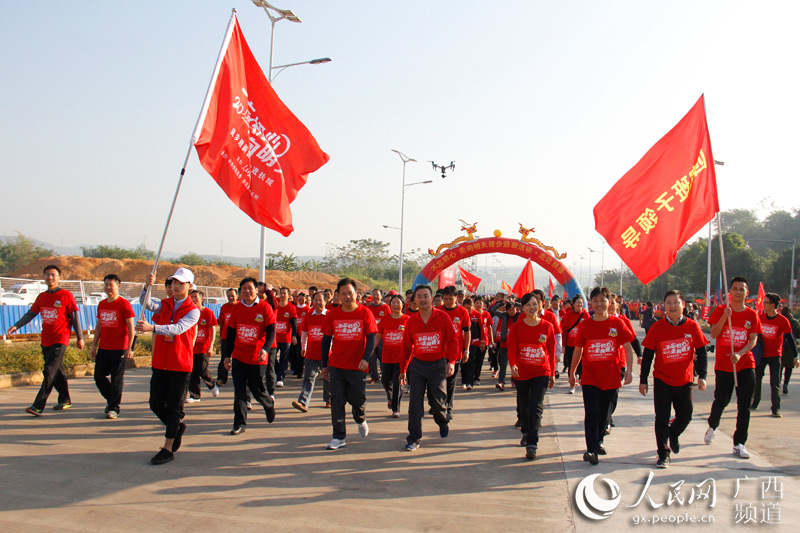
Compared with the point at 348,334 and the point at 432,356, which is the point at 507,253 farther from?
the point at 348,334

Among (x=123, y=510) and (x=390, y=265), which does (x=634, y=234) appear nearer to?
(x=123, y=510)

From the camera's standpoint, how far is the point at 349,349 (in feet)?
21.8

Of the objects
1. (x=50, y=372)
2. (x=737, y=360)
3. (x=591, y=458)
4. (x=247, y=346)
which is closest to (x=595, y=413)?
(x=591, y=458)

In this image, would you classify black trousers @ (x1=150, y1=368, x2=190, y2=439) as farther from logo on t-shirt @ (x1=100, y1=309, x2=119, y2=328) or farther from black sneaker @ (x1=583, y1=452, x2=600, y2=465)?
black sneaker @ (x1=583, y1=452, x2=600, y2=465)

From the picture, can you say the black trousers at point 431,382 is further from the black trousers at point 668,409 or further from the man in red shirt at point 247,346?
the black trousers at point 668,409

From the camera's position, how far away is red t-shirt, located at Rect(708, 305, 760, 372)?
667 centimetres

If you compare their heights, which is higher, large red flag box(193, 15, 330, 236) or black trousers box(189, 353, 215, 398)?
large red flag box(193, 15, 330, 236)

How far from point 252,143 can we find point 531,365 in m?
4.20

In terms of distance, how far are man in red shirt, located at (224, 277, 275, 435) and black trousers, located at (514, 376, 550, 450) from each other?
2.87 m

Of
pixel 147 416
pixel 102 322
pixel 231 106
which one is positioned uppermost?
pixel 231 106

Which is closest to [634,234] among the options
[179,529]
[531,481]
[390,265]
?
[531,481]

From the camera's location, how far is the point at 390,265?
3260 inches

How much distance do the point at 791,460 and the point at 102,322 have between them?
26.0 ft

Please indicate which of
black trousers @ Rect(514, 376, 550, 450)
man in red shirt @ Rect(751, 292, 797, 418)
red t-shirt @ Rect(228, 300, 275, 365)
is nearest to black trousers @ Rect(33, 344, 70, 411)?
red t-shirt @ Rect(228, 300, 275, 365)
